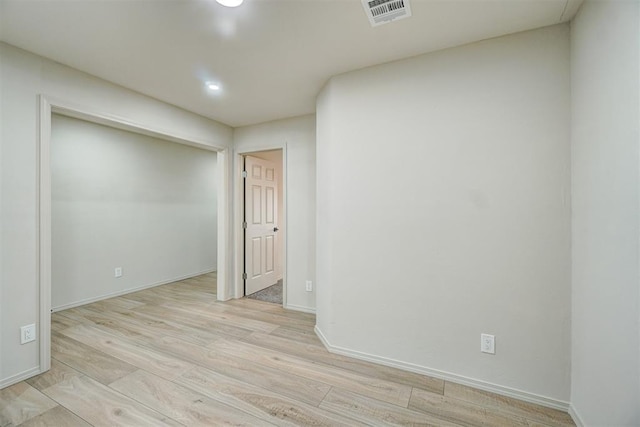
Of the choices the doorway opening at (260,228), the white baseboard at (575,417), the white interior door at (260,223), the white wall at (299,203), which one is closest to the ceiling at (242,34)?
the white wall at (299,203)

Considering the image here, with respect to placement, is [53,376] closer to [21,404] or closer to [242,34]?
[21,404]

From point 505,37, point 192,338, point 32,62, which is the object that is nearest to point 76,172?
point 32,62

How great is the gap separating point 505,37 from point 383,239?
1.63 metres

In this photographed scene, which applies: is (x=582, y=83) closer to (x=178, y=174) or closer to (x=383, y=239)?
(x=383, y=239)

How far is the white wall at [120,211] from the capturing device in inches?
134

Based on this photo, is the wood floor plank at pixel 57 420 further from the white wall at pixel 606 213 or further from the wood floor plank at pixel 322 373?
the white wall at pixel 606 213

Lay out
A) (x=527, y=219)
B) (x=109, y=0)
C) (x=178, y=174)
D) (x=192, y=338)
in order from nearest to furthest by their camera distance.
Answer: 1. (x=109, y=0)
2. (x=527, y=219)
3. (x=192, y=338)
4. (x=178, y=174)

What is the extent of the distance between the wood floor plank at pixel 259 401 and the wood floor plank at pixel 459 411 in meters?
0.49

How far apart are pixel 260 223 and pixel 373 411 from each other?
3.00 m

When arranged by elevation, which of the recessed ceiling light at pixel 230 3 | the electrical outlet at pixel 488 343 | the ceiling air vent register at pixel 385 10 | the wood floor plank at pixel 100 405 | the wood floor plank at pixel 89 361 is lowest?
the wood floor plank at pixel 100 405

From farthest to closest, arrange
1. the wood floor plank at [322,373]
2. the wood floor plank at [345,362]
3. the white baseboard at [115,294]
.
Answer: the white baseboard at [115,294] < the wood floor plank at [345,362] < the wood floor plank at [322,373]

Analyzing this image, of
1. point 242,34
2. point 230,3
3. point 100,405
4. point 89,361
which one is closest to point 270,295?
point 89,361

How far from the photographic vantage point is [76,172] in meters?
3.51

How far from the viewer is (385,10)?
1604 mm
